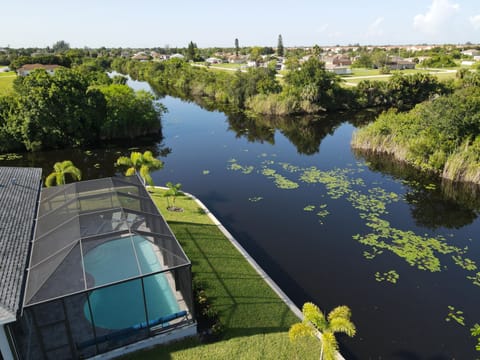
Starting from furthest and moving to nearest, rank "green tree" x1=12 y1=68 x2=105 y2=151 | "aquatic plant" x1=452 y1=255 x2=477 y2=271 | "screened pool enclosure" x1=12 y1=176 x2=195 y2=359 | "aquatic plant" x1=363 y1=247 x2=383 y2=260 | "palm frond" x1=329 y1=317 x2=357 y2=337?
"green tree" x1=12 y1=68 x2=105 y2=151 < "aquatic plant" x1=363 y1=247 x2=383 y2=260 < "aquatic plant" x1=452 y1=255 x2=477 y2=271 < "screened pool enclosure" x1=12 y1=176 x2=195 y2=359 < "palm frond" x1=329 y1=317 x2=357 y2=337

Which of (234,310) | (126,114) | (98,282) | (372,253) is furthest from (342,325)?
(126,114)

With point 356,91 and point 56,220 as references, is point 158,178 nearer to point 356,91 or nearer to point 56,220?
point 56,220

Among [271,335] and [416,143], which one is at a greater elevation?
[416,143]

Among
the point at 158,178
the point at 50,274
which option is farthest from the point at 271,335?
the point at 158,178

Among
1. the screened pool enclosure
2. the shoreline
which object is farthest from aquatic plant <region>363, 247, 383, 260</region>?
the screened pool enclosure

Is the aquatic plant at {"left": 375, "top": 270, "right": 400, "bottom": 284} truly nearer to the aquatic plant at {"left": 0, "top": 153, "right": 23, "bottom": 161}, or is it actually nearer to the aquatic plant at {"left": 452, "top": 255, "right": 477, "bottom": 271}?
the aquatic plant at {"left": 452, "top": 255, "right": 477, "bottom": 271}

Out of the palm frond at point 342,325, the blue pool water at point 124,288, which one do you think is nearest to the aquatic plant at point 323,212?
the blue pool water at point 124,288

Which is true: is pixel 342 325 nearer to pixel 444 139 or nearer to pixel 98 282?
pixel 98 282
